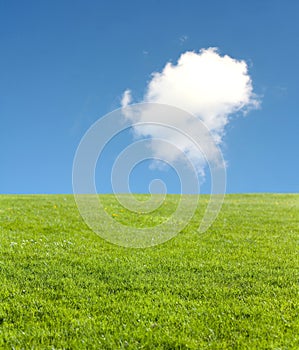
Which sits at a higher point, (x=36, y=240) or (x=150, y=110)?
(x=150, y=110)

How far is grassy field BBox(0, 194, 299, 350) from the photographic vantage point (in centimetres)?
656

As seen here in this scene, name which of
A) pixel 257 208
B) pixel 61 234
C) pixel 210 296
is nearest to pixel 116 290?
pixel 210 296

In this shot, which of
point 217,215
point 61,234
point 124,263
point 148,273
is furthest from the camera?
point 217,215

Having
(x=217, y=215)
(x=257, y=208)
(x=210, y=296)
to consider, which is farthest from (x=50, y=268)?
(x=257, y=208)

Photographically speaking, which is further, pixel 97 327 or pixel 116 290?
pixel 116 290

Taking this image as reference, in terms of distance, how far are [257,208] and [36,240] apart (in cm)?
1216

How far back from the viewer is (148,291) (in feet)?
27.1

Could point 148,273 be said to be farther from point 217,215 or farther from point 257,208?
point 257,208

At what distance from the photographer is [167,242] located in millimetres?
12461

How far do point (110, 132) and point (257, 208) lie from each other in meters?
11.8

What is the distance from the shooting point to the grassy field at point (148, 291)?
6.56m

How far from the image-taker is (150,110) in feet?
40.2

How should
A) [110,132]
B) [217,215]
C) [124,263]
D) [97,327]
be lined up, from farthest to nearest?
[217,215] < [110,132] < [124,263] < [97,327]

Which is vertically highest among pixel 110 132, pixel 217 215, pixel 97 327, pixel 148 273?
pixel 110 132
